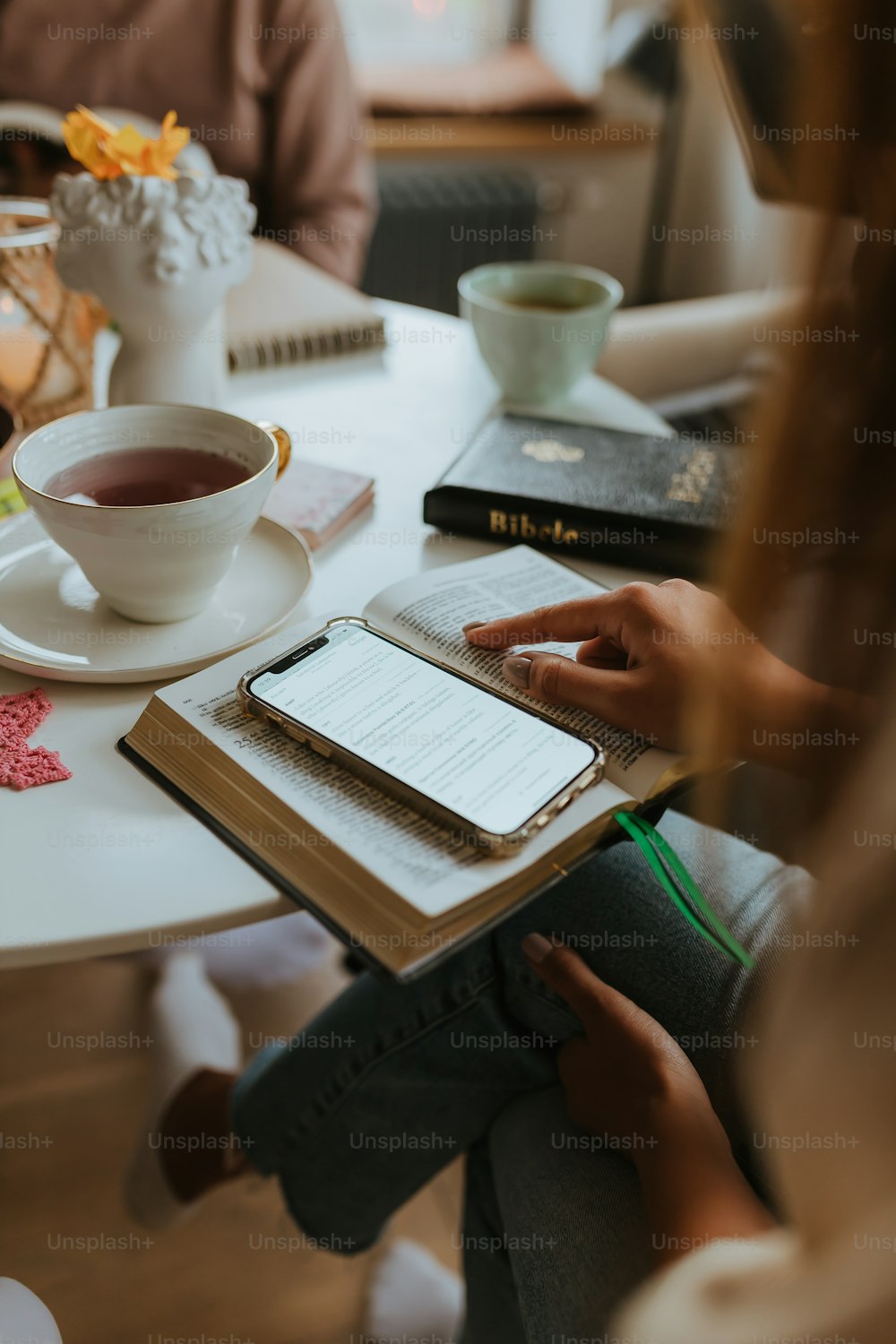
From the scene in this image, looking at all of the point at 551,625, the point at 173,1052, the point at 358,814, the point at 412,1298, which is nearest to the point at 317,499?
the point at 551,625

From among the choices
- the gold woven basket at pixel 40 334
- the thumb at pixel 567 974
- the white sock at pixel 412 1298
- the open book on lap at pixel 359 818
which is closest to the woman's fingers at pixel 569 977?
the thumb at pixel 567 974

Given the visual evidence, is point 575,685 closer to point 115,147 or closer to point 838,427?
point 838,427

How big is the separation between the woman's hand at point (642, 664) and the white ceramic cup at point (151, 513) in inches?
6.9

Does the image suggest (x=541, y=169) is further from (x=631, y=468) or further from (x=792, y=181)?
(x=792, y=181)

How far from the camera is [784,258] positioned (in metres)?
0.38

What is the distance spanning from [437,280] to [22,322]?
1912 mm

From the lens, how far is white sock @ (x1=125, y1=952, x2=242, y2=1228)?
43.5 inches

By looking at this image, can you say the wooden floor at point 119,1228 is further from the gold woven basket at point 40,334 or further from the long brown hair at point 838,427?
the long brown hair at point 838,427

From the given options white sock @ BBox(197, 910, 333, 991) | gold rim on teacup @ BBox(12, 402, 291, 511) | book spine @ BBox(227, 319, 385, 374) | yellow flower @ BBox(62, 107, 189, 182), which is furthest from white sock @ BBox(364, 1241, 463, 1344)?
yellow flower @ BBox(62, 107, 189, 182)

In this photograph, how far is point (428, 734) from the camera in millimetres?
608

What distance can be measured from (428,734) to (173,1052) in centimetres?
77

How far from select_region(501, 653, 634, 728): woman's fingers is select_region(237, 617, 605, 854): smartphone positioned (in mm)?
27

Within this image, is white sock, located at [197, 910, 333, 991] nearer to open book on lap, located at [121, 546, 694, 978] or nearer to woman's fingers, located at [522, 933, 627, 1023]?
woman's fingers, located at [522, 933, 627, 1023]

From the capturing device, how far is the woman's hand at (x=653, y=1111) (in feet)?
1.83
